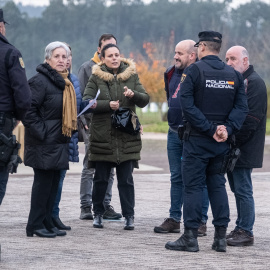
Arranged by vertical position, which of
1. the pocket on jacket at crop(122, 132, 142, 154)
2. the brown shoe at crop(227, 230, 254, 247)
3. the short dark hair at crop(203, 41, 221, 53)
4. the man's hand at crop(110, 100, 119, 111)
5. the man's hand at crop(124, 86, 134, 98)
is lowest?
the brown shoe at crop(227, 230, 254, 247)

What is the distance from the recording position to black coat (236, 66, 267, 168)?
24.1ft

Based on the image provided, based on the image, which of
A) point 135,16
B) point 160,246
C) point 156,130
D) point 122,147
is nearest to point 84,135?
point 122,147

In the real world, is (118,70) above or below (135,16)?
below

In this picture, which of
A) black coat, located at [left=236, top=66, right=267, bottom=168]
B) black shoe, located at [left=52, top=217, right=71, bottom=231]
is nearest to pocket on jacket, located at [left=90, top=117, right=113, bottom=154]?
black shoe, located at [left=52, top=217, right=71, bottom=231]

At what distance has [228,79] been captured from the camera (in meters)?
6.94

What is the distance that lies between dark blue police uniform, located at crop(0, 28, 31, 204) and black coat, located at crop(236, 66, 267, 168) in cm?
211

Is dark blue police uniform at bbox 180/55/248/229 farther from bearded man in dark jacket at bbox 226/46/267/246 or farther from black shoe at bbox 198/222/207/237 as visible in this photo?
black shoe at bbox 198/222/207/237

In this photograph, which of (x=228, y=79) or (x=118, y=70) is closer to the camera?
(x=228, y=79)

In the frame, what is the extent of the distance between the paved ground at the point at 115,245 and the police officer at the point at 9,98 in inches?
28.9

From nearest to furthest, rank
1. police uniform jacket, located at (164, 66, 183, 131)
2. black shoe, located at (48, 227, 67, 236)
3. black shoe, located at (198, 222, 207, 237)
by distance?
black shoe, located at (48, 227, 67, 236), black shoe, located at (198, 222, 207, 237), police uniform jacket, located at (164, 66, 183, 131)

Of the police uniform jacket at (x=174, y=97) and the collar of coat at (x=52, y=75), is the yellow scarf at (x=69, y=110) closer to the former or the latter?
the collar of coat at (x=52, y=75)

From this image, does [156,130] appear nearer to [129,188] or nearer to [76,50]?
[129,188]

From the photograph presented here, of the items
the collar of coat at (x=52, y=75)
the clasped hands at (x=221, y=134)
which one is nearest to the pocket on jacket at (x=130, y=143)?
the collar of coat at (x=52, y=75)

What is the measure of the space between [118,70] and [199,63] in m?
1.55
